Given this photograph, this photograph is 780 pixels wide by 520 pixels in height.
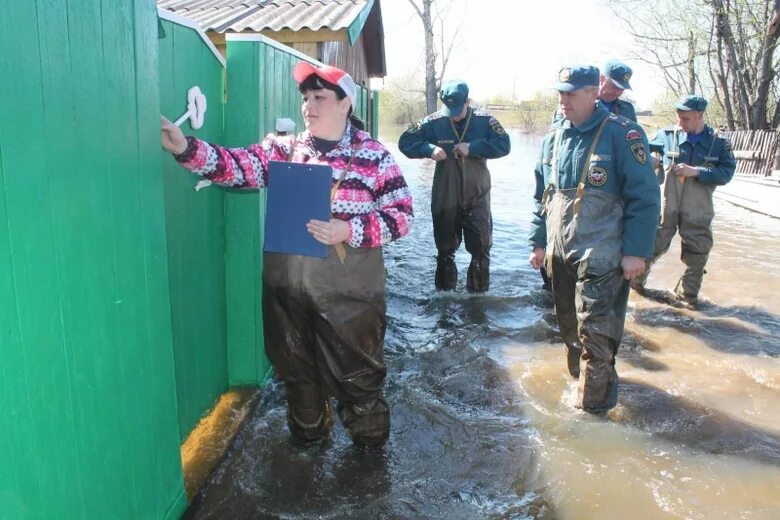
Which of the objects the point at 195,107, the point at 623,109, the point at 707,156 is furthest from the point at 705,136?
the point at 195,107

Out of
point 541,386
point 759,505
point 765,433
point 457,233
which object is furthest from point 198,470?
point 457,233

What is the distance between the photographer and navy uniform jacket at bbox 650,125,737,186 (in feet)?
19.3

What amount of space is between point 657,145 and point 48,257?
6.08 meters

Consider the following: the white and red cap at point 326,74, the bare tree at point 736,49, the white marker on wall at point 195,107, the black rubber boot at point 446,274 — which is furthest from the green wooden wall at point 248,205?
the bare tree at point 736,49

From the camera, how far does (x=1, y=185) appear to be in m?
1.50

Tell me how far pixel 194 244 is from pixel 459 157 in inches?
134

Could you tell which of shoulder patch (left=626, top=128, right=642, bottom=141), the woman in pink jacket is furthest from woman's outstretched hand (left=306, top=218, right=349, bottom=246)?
shoulder patch (left=626, top=128, right=642, bottom=141)

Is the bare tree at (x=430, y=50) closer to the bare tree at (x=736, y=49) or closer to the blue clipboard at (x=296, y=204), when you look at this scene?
the bare tree at (x=736, y=49)

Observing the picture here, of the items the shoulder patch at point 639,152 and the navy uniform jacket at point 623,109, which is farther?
the navy uniform jacket at point 623,109

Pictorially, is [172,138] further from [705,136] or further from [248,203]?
[705,136]

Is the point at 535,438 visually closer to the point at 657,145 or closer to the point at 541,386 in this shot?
the point at 541,386

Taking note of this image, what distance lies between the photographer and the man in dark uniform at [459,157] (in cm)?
595

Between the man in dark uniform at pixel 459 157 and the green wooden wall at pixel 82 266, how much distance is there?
3962mm

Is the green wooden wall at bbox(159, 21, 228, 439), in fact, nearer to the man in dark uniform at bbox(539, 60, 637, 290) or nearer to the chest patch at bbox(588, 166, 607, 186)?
the chest patch at bbox(588, 166, 607, 186)
